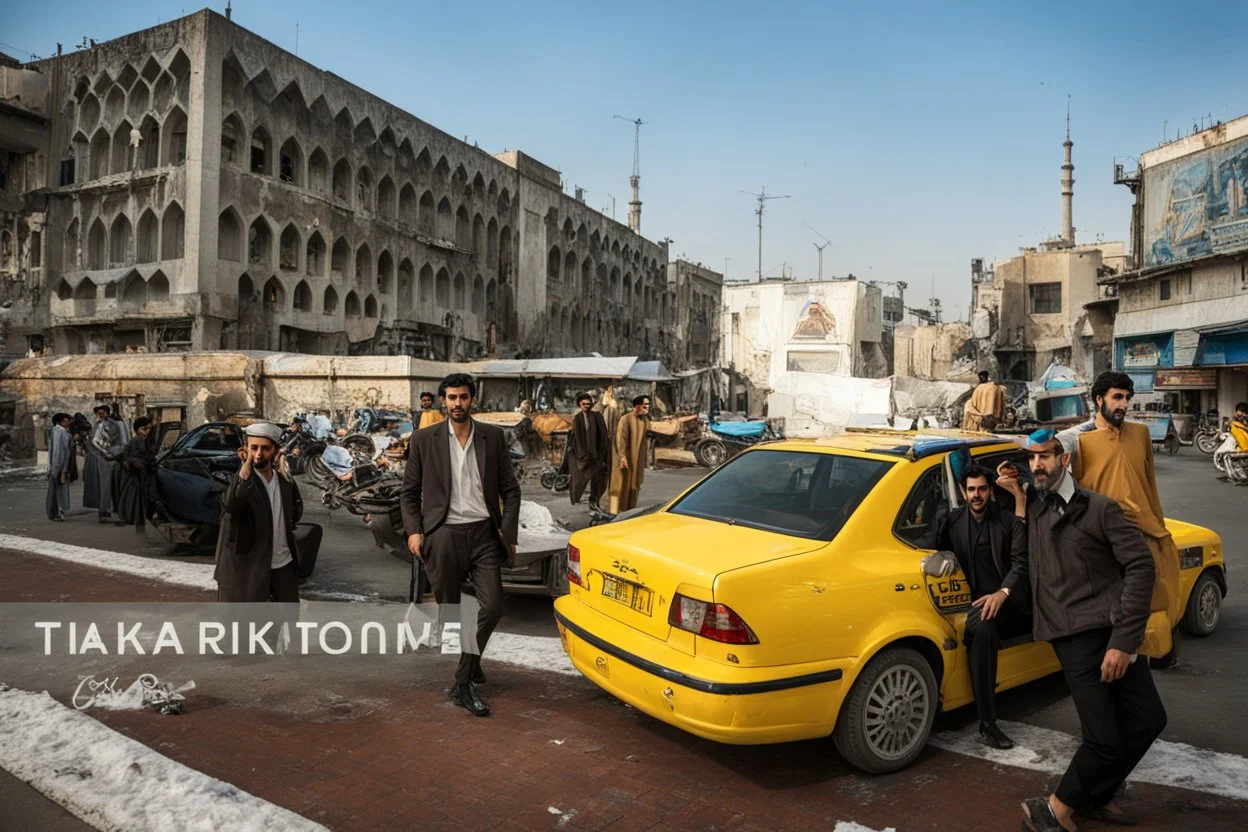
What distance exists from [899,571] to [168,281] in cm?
2699

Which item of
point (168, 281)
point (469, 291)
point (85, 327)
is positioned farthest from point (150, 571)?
point (469, 291)

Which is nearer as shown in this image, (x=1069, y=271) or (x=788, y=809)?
(x=788, y=809)

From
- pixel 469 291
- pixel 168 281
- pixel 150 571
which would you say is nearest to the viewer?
pixel 150 571

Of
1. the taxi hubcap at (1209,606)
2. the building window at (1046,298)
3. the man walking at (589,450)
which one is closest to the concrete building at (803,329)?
the building window at (1046,298)

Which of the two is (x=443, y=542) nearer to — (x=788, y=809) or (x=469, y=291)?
(x=788, y=809)

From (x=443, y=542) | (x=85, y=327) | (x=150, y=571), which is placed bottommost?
(x=150, y=571)

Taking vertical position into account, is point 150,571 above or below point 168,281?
below

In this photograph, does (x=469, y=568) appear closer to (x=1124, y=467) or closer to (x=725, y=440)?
(x=1124, y=467)

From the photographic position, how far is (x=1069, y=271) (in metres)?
48.3

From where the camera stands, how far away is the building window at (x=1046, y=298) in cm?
4912

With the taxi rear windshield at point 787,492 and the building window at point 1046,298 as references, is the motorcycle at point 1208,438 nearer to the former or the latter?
the taxi rear windshield at point 787,492

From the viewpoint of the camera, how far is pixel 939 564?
3926 mm

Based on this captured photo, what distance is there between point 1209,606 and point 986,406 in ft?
25.2

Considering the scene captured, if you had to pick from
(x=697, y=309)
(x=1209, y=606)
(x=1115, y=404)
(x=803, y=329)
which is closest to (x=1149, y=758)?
(x=1115, y=404)
